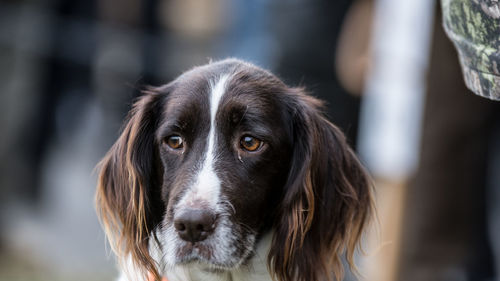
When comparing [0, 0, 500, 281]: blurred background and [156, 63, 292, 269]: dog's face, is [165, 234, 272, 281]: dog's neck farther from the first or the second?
[0, 0, 500, 281]: blurred background

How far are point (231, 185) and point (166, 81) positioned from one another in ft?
15.9

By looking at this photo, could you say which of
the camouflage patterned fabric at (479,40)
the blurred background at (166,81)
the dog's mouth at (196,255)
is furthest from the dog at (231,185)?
the blurred background at (166,81)

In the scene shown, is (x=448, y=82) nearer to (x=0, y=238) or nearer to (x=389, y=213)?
(x=389, y=213)

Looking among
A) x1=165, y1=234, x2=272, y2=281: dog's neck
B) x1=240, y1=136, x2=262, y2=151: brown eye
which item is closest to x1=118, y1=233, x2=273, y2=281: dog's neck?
x1=165, y1=234, x2=272, y2=281: dog's neck

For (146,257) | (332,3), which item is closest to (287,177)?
(146,257)

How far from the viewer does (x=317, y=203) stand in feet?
12.3

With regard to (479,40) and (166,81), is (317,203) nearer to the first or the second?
(479,40)

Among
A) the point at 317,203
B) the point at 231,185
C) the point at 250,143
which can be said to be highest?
the point at 250,143

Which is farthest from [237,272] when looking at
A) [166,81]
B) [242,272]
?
[166,81]

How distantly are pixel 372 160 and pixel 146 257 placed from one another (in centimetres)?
393

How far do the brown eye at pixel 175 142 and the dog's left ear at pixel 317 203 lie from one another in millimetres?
496

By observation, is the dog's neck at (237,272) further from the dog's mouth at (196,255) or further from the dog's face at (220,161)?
the dog's mouth at (196,255)

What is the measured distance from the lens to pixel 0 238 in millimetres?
8055

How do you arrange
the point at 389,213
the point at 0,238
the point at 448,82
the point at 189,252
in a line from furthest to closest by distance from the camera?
the point at 0,238 < the point at 389,213 < the point at 448,82 < the point at 189,252
